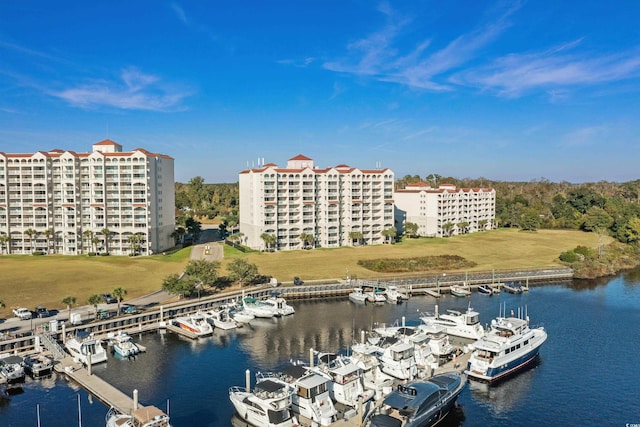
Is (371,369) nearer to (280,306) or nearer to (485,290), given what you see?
(280,306)

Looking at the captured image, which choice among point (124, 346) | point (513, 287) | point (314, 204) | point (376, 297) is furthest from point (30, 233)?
point (513, 287)

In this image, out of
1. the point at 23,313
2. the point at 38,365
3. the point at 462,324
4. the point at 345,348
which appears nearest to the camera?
the point at 38,365

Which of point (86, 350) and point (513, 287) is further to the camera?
point (513, 287)

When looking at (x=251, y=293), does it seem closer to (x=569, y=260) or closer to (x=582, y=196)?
(x=569, y=260)

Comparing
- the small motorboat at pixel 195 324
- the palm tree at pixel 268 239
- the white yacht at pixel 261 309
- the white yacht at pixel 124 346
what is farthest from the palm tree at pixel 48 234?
the white yacht at pixel 124 346

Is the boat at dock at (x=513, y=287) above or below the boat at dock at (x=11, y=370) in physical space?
above

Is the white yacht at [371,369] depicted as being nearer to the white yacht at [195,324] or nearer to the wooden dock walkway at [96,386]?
the wooden dock walkway at [96,386]

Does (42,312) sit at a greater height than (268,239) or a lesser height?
lesser
